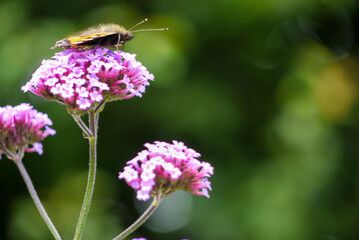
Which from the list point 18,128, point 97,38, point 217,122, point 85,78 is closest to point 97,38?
point 97,38

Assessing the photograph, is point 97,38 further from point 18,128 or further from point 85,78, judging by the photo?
point 18,128

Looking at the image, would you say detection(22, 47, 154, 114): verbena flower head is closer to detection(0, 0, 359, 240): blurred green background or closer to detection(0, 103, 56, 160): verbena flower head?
detection(0, 103, 56, 160): verbena flower head

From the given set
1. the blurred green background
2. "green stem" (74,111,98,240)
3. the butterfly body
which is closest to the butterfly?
the butterfly body

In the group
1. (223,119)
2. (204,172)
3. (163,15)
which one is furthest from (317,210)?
(204,172)

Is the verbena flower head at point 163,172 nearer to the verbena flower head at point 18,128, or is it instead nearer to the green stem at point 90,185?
the green stem at point 90,185

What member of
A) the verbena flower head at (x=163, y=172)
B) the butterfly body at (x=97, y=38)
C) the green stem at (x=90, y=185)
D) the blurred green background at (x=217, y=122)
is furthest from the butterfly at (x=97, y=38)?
the blurred green background at (x=217, y=122)
